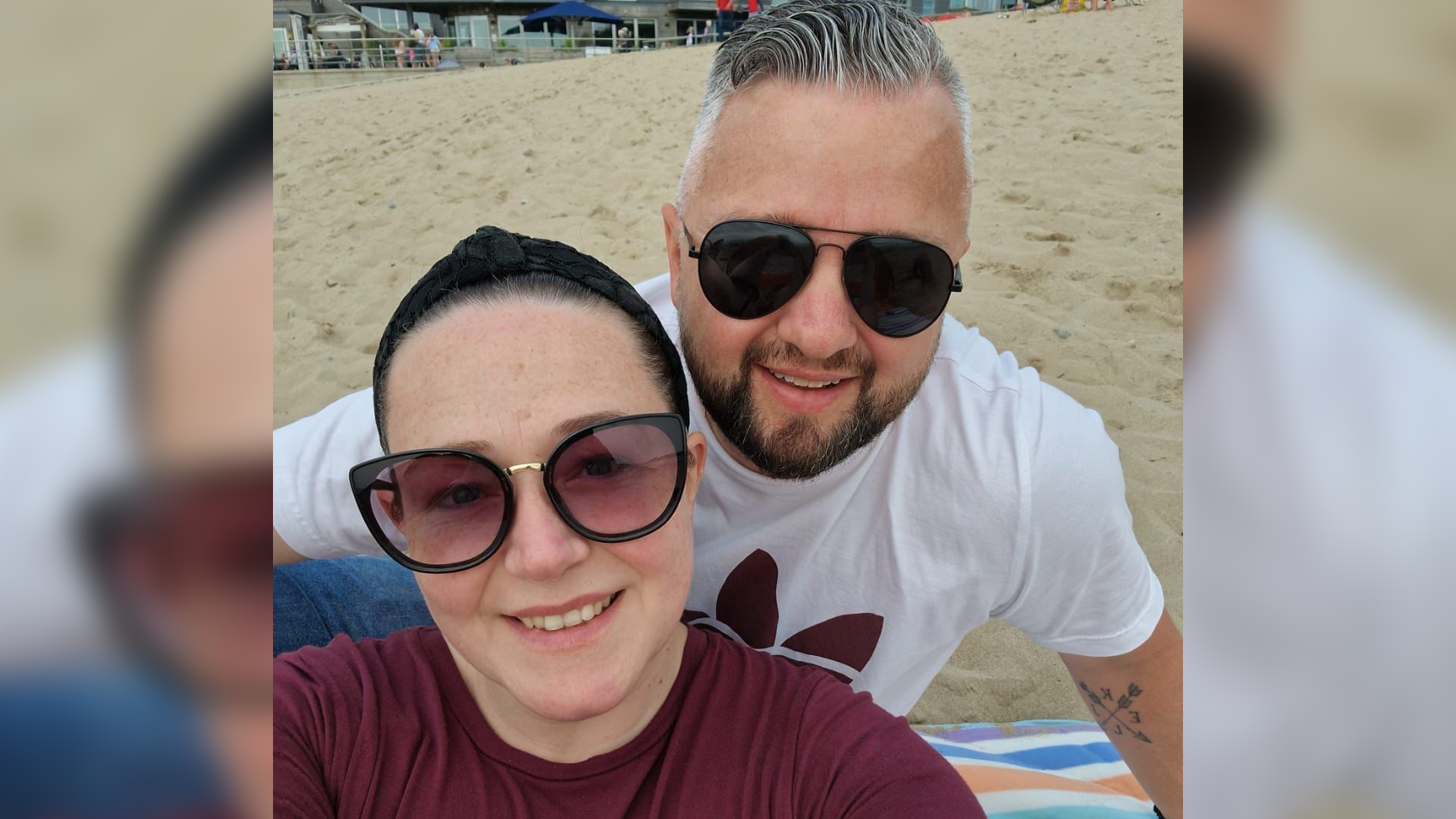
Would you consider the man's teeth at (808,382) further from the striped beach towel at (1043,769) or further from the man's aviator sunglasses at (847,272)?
the striped beach towel at (1043,769)

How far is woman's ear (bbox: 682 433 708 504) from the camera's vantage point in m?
1.28

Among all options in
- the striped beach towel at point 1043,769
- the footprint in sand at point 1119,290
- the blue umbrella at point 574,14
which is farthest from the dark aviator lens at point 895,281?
the blue umbrella at point 574,14

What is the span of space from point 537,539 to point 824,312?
0.63m

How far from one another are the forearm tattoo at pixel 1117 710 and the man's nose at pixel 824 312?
111cm

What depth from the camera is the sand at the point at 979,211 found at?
12.6 feet

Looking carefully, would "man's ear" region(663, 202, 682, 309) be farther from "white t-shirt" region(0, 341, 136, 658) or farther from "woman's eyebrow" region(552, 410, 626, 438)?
"white t-shirt" region(0, 341, 136, 658)

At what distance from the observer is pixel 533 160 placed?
8.31m

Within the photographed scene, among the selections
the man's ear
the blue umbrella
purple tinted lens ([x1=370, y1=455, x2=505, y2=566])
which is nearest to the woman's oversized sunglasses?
purple tinted lens ([x1=370, y1=455, x2=505, y2=566])

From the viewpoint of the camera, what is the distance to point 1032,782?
2.34 m

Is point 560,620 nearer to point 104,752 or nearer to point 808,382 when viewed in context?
point 808,382

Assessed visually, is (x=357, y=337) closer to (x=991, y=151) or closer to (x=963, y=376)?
(x=963, y=376)

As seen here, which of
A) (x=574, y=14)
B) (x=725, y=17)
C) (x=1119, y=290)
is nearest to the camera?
(x=1119, y=290)

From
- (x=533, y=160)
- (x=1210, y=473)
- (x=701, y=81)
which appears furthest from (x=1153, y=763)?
(x=701, y=81)

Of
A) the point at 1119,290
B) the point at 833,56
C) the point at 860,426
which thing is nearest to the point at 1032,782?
the point at 860,426
